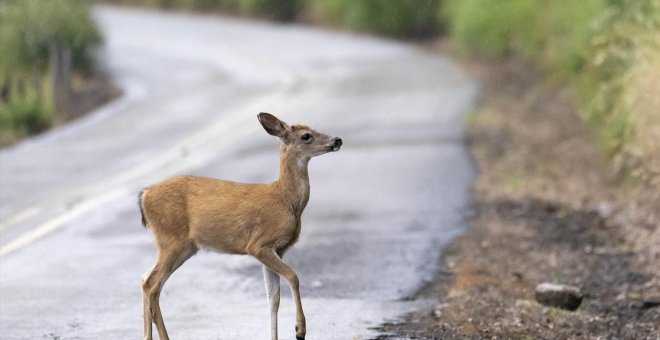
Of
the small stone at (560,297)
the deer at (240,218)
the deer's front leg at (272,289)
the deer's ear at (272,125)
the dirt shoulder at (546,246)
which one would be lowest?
the dirt shoulder at (546,246)

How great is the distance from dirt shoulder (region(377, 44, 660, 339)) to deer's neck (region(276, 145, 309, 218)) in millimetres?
1348

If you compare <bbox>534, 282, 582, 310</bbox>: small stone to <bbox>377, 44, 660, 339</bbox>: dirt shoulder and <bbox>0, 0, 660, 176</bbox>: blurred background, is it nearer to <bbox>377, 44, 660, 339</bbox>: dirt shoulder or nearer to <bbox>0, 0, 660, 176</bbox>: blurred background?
<bbox>377, 44, 660, 339</bbox>: dirt shoulder

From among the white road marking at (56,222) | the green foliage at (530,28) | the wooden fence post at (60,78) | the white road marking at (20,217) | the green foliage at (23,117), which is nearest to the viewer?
the white road marking at (56,222)

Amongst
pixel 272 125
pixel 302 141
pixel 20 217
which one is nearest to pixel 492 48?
pixel 20 217

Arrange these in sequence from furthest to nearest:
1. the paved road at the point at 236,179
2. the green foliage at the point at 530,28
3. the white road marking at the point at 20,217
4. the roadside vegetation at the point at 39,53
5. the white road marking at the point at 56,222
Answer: the roadside vegetation at the point at 39,53 < the green foliage at the point at 530,28 < the white road marking at the point at 20,217 < the white road marking at the point at 56,222 < the paved road at the point at 236,179

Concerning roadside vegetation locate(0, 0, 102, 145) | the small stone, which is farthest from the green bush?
the small stone

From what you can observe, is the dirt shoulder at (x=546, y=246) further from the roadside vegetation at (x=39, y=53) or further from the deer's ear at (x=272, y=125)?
the roadside vegetation at (x=39, y=53)

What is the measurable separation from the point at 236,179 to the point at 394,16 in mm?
22710

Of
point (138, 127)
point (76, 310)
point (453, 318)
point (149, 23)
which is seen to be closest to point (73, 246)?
point (76, 310)

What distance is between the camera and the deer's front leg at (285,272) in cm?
742

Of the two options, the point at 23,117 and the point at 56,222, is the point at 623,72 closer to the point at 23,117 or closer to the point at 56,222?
the point at 56,222

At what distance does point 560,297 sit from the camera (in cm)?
991

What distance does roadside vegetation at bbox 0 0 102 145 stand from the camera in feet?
76.6

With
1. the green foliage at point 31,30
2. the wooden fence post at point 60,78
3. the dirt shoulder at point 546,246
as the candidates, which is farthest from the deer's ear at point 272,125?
the green foliage at point 31,30
